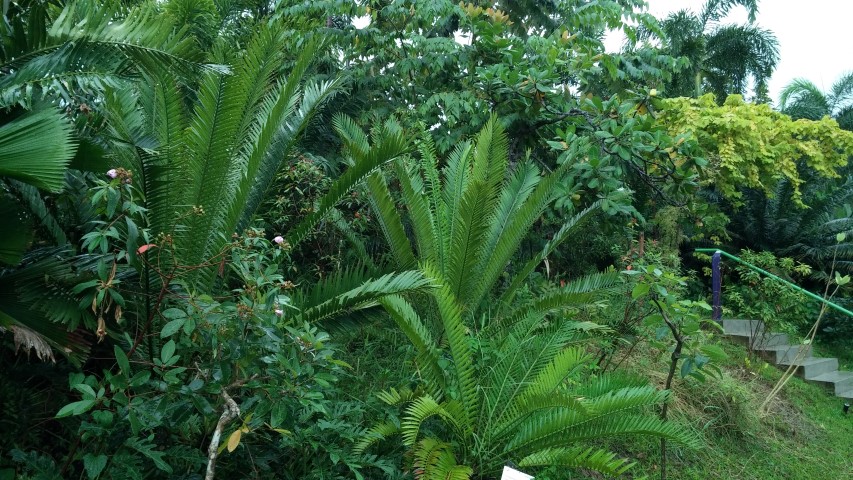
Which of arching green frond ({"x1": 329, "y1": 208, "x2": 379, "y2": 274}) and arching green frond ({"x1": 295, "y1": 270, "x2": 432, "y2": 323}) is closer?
arching green frond ({"x1": 295, "y1": 270, "x2": 432, "y2": 323})

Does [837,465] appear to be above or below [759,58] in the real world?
below

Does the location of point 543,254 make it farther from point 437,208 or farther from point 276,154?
point 276,154

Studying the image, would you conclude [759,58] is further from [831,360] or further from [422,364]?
[422,364]

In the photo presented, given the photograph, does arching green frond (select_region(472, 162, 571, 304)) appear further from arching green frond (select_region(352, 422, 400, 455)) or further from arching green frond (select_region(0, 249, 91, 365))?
arching green frond (select_region(0, 249, 91, 365))

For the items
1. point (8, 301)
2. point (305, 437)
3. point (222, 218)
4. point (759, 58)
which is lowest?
point (305, 437)

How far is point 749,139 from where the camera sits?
8.77 metres

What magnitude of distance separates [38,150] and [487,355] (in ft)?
8.40

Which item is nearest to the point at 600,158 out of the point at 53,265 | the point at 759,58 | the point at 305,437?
the point at 305,437

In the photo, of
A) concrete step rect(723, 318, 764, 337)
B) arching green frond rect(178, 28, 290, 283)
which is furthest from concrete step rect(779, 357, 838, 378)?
arching green frond rect(178, 28, 290, 283)

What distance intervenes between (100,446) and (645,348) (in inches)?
186

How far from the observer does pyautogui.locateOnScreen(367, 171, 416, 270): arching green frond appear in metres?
4.64

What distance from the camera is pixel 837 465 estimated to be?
539 centimetres

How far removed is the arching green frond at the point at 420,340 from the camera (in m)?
3.37

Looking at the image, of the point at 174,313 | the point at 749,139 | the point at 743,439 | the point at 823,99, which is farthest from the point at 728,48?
the point at 174,313
